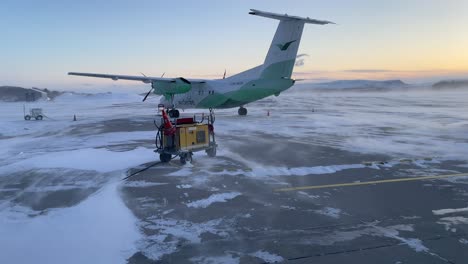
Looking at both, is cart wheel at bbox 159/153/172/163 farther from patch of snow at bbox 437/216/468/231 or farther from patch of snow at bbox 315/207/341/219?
patch of snow at bbox 437/216/468/231

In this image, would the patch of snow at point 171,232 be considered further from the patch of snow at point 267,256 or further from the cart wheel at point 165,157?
the cart wheel at point 165,157

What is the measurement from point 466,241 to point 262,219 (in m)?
4.00

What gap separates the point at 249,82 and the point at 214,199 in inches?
→ 816

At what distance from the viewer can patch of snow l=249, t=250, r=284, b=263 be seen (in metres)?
6.19

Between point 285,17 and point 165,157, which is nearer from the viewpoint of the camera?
point 165,157

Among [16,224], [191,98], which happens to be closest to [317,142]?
[16,224]

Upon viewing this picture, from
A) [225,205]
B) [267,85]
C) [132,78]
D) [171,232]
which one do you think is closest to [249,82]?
[267,85]

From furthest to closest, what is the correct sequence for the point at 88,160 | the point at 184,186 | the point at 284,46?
1. the point at 284,46
2. the point at 88,160
3. the point at 184,186

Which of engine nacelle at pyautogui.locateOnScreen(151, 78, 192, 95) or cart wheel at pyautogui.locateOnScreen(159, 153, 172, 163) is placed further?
engine nacelle at pyautogui.locateOnScreen(151, 78, 192, 95)

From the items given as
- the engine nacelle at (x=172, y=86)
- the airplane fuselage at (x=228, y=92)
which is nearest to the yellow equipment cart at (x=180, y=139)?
the airplane fuselage at (x=228, y=92)

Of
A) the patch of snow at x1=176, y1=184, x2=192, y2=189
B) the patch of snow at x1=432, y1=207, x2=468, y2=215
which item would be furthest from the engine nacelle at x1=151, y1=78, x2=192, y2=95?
the patch of snow at x1=432, y1=207, x2=468, y2=215

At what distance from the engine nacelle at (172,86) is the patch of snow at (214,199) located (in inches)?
859

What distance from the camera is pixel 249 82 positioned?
29344 millimetres

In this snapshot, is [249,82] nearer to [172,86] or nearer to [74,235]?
[172,86]
